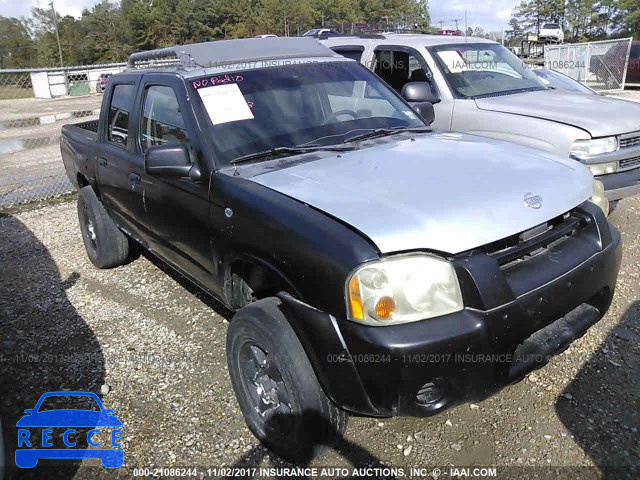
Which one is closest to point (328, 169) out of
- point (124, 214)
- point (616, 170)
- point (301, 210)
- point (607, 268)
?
point (301, 210)

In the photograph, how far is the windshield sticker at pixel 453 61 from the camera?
603 cm

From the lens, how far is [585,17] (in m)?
66.1

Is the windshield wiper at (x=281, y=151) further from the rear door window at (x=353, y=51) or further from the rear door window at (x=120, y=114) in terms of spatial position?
the rear door window at (x=353, y=51)

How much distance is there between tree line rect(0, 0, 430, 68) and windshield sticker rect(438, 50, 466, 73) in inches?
2557

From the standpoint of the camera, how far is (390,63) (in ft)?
21.4

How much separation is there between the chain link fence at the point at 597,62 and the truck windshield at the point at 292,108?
19.3 meters

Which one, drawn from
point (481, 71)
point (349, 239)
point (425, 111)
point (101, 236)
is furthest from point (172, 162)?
point (481, 71)

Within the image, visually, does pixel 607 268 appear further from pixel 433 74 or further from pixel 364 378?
pixel 433 74

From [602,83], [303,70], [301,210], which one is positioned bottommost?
[602,83]

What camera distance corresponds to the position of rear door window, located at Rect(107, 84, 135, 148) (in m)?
4.05

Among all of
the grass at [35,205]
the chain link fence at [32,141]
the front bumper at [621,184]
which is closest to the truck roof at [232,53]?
the front bumper at [621,184]

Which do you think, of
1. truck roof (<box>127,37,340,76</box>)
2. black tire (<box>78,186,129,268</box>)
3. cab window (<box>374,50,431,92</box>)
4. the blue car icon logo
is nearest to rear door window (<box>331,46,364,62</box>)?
cab window (<box>374,50,431,92</box>)

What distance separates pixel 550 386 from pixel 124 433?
2.41 m

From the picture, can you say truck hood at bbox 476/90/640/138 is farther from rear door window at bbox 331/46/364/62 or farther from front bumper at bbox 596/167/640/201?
rear door window at bbox 331/46/364/62
